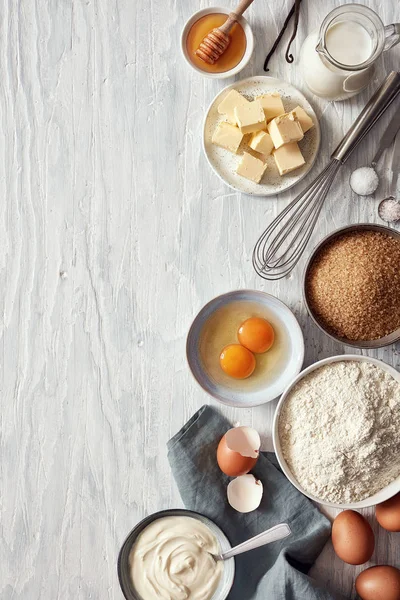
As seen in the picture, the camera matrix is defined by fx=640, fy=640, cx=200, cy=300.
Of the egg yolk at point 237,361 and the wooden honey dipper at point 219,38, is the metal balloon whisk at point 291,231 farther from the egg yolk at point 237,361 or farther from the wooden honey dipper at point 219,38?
the wooden honey dipper at point 219,38

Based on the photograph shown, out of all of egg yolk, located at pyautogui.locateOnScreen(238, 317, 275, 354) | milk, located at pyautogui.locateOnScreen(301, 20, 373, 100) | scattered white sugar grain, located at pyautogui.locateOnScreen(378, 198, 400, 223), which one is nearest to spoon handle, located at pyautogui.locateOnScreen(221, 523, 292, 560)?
egg yolk, located at pyautogui.locateOnScreen(238, 317, 275, 354)

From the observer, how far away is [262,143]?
1.39 meters

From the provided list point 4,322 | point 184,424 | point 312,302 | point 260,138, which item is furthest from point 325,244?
point 4,322

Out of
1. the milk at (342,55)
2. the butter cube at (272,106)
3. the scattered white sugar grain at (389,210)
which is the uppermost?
the milk at (342,55)

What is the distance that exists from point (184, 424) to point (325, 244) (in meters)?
0.51

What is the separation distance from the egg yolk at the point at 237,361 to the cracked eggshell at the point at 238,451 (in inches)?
4.7

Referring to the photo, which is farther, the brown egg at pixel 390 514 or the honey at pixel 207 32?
the honey at pixel 207 32

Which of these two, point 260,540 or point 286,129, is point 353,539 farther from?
point 286,129

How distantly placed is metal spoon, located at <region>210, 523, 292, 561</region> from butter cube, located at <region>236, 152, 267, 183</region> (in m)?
0.74

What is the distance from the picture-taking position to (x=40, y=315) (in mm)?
1474

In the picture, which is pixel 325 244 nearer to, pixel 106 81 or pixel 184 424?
pixel 184 424

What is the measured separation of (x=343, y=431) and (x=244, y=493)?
267 mm

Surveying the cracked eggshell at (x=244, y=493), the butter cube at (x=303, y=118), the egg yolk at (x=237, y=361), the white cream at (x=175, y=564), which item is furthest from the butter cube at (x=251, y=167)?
the white cream at (x=175, y=564)

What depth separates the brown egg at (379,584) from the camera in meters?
1.30
